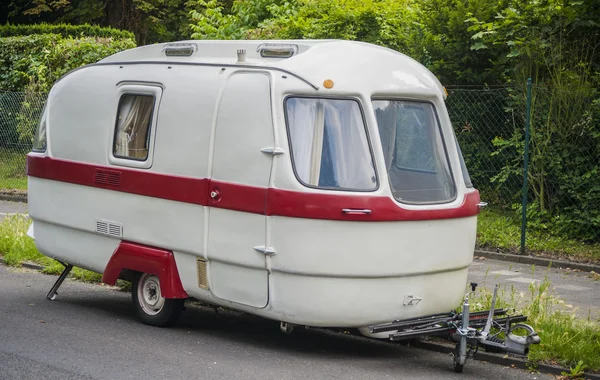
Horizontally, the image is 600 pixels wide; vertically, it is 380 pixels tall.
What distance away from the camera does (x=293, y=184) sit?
7.59m

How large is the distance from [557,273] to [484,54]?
474cm

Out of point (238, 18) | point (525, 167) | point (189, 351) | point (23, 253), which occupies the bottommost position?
point (23, 253)

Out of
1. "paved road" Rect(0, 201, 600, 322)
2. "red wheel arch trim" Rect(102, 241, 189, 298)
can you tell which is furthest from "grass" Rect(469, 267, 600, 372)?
"red wheel arch trim" Rect(102, 241, 189, 298)

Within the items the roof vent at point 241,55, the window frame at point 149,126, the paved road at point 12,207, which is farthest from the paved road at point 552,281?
the paved road at point 12,207

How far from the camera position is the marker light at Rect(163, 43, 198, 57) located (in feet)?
30.0

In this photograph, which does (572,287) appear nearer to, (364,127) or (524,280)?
(524,280)

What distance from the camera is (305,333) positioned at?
29.8 feet

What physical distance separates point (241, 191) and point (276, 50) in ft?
4.21

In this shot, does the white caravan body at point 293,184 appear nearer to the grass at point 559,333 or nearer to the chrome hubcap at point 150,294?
the chrome hubcap at point 150,294

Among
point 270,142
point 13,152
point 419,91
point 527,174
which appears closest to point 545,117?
point 527,174

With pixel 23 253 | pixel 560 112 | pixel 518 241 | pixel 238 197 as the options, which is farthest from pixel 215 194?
pixel 560 112

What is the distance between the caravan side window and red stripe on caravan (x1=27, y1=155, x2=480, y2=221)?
0.58 feet

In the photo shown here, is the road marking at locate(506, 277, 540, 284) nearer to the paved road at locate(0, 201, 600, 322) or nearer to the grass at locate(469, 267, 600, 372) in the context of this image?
the paved road at locate(0, 201, 600, 322)

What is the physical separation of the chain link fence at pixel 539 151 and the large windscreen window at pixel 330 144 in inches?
266
